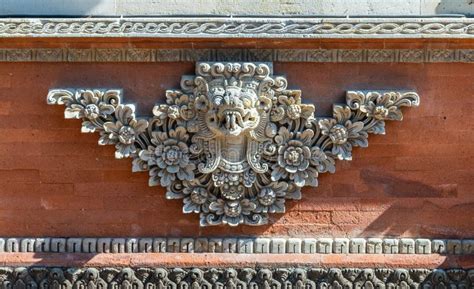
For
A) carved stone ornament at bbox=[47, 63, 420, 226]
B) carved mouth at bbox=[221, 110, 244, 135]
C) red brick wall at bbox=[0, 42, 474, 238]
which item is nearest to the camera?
carved mouth at bbox=[221, 110, 244, 135]

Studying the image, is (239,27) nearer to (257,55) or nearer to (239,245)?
(257,55)

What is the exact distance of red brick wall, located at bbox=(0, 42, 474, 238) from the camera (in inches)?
210

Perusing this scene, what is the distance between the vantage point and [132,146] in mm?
5316

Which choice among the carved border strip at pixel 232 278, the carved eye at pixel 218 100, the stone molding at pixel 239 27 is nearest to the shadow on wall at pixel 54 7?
the stone molding at pixel 239 27

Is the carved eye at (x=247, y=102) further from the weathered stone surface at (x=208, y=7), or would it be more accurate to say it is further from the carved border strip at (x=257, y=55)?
the weathered stone surface at (x=208, y=7)

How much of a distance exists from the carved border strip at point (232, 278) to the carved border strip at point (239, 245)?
5.8 inches

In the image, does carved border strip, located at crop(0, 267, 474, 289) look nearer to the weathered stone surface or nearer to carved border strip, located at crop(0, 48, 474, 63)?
carved border strip, located at crop(0, 48, 474, 63)

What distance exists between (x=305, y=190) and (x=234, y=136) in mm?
699

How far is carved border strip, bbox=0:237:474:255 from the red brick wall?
7 centimetres

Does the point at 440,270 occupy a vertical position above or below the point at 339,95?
below

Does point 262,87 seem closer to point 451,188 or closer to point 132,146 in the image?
point 132,146

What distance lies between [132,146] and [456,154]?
Answer: 2427 millimetres

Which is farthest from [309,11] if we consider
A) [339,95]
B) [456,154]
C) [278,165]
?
[456,154]

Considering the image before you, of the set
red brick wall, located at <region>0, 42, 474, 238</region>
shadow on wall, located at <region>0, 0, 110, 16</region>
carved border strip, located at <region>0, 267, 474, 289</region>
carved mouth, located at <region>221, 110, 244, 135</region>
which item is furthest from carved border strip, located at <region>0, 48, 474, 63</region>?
carved border strip, located at <region>0, 267, 474, 289</region>
